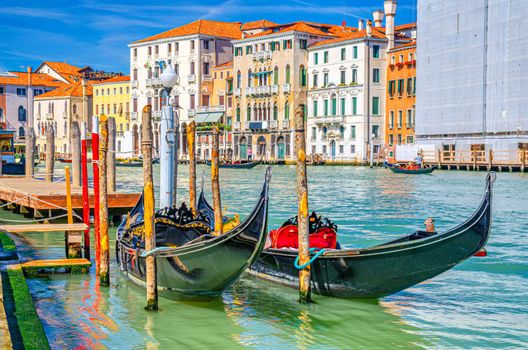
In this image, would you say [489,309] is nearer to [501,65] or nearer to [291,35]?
[501,65]

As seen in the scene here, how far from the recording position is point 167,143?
31.6 ft

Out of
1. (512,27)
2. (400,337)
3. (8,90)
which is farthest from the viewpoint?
(8,90)

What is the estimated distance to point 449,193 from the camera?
77.4 feet

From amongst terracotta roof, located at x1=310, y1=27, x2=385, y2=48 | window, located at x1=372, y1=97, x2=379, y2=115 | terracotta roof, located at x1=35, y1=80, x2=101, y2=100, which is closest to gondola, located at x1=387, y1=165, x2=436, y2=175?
window, located at x1=372, y1=97, x2=379, y2=115

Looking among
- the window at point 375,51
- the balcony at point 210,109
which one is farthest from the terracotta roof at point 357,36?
the balcony at point 210,109

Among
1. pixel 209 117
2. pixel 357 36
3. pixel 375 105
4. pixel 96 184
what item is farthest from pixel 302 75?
pixel 96 184

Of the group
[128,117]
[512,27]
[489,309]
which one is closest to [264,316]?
[489,309]

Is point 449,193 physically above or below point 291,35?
below

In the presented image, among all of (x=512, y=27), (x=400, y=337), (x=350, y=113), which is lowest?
(x=400, y=337)

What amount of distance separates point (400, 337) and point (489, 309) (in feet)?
4.82

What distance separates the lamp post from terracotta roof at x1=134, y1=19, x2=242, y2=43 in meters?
45.2

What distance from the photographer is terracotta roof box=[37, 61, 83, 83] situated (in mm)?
69750

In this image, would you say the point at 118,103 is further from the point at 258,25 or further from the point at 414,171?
A: the point at 414,171

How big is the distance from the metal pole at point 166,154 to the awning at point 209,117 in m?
43.1
